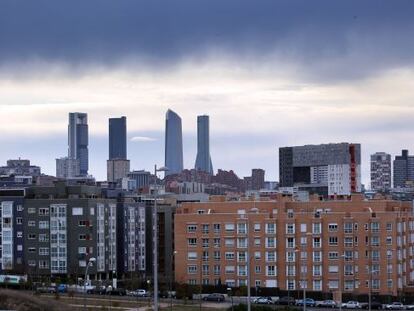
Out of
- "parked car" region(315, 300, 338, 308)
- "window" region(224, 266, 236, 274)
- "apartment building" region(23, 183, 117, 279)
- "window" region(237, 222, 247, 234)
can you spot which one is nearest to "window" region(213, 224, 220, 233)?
"window" region(237, 222, 247, 234)

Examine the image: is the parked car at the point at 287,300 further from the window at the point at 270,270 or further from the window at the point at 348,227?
the window at the point at 348,227

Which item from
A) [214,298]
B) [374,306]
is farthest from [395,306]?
[214,298]

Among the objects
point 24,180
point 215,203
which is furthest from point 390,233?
point 24,180

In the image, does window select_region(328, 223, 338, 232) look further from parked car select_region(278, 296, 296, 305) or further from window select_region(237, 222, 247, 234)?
window select_region(237, 222, 247, 234)

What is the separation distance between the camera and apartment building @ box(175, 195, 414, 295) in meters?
110

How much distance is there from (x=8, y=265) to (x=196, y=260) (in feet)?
71.2

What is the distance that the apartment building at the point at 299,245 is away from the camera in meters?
110

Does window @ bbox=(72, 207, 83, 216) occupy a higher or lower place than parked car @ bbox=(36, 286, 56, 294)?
→ higher

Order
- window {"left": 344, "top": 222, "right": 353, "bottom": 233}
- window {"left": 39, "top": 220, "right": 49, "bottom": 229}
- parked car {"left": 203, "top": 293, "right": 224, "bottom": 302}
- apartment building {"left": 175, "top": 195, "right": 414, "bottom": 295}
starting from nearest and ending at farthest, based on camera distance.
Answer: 1. parked car {"left": 203, "top": 293, "right": 224, "bottom": 302}
2. apartment building {"left": 175, "top": 195, "right": 414, "bottom": 295}
3. window {"left": 344, "top": 222, "right": 353, "bottom": 233}
4. window {"left": 39, "top": 220, "right": 49, "bottom": 229}

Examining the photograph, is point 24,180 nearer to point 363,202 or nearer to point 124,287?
point 124,287

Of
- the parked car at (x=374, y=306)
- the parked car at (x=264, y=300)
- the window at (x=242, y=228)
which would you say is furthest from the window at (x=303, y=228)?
the parked car at (x=374, y=306)

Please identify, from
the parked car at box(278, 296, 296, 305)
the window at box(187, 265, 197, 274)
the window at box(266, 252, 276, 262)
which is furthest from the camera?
the window at box(187, 265, 197, 274)

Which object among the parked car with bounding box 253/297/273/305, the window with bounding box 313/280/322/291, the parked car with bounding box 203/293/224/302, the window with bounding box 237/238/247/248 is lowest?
the parked car with bounding box 253/297/273/305

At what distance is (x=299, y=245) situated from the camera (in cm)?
11094
